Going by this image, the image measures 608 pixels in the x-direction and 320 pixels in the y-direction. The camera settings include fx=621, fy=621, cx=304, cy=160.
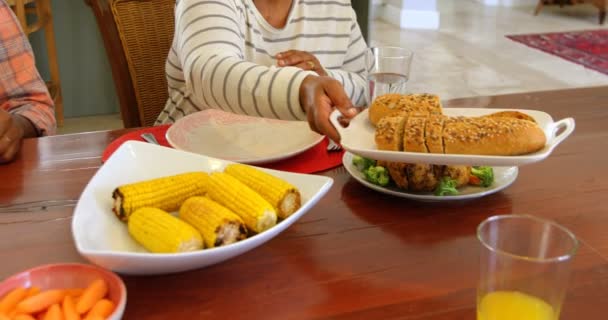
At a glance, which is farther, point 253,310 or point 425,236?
point 425,236

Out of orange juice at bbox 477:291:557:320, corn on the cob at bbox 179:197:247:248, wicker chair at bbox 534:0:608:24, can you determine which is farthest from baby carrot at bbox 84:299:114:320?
wicker chair at bbox 534:0:608:24

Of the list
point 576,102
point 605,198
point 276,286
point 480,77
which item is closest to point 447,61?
point 480,77

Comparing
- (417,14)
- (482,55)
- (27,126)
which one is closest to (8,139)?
(27,126)

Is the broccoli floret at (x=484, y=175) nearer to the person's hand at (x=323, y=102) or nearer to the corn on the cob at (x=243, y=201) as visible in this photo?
the person's hand at (x=323, y=102)

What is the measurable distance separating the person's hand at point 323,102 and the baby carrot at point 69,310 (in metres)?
0.46

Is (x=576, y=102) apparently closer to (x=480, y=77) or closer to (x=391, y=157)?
(x=391, y=157)

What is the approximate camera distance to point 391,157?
805 mm

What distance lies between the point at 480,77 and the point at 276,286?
3.48m

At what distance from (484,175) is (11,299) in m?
0.63

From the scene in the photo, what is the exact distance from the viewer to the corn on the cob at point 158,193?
755 millimetres

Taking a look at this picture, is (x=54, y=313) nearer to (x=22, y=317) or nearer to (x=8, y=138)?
(x=22, y=317)

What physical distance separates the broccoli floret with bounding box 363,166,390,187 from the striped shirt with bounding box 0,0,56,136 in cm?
81

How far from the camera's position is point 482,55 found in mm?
4449

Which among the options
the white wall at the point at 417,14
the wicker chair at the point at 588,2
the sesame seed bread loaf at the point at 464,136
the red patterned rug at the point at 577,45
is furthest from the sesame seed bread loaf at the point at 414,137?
the wicker chair at the point at 588,2
